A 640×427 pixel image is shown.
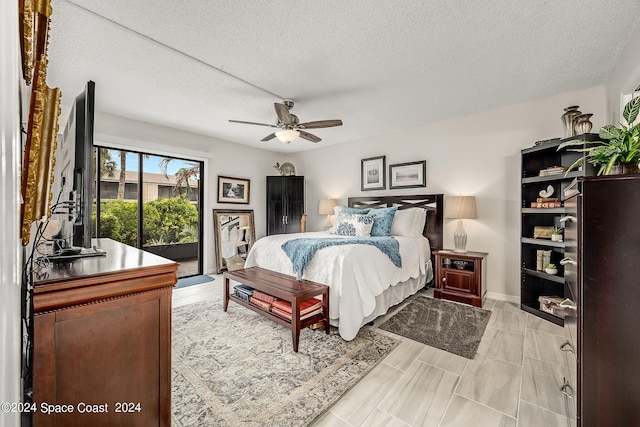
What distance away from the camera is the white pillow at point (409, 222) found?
3.77 m

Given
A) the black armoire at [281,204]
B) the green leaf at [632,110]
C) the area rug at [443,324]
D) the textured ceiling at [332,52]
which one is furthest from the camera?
the black armoire at [281,204]

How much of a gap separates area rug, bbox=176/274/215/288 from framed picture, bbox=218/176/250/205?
1.37m

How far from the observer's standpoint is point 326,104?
130 inches

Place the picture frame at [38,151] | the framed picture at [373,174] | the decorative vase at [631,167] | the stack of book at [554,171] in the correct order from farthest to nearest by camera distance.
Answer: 1. the framed picture at [373,174]
2. the stack of book at [554,171]
3. the decorative vase at [631,167]
4. the picture frame at [38,151]

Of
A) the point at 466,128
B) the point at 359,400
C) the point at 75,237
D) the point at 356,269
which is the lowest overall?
the point at 359,400

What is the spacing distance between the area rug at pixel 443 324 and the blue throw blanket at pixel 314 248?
1.90 feet

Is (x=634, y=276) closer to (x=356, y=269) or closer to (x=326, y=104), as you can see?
(x=356, y=269)

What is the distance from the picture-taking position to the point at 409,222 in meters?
3.79

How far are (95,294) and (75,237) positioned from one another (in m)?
0.70

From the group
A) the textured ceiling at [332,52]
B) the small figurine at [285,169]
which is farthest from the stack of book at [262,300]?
the small figurine at [285,169]

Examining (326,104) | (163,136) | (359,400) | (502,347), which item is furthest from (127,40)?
(502,347)

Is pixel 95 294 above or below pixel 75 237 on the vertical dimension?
below

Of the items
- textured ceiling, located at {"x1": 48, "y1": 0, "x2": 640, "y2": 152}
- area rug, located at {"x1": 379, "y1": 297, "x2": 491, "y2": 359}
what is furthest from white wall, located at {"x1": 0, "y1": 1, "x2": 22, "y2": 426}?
area rug, located at {"x1": 379, "y1": 297, "x2": 491, "y2": 359}

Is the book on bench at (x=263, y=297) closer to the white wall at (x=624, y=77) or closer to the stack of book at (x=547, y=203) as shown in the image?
the stack of book at (x=547, y=203)
